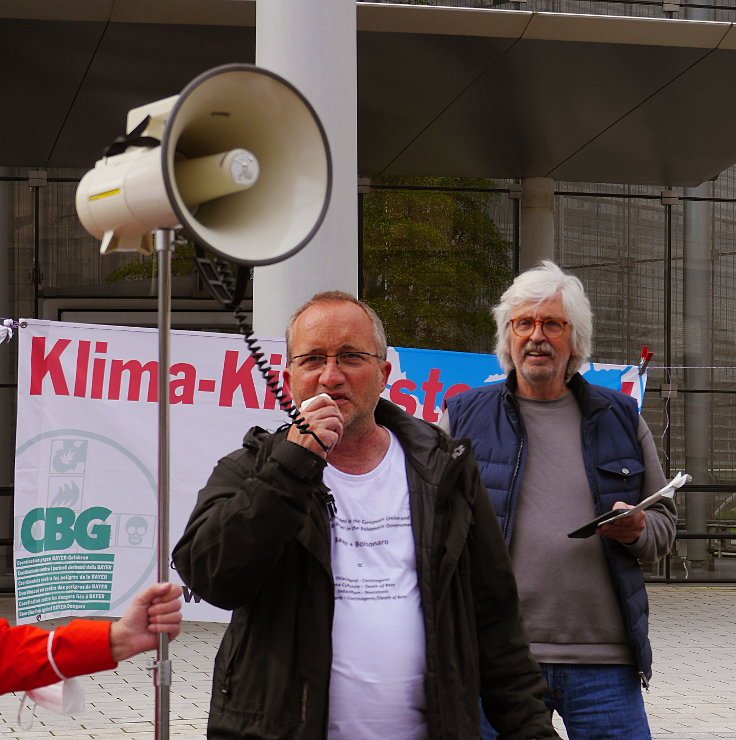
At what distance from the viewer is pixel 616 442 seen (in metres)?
3.89

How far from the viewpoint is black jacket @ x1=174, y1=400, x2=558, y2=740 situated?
2666 mm

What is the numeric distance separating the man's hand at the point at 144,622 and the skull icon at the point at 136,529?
5.21 m

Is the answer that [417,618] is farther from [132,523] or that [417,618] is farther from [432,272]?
[432,272]

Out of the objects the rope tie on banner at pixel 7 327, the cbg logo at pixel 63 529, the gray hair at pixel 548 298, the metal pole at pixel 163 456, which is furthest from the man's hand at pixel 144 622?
the cbg logo at pixel 63 529

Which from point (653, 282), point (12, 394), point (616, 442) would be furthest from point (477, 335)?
point (616, 442)

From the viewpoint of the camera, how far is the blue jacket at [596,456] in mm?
3768

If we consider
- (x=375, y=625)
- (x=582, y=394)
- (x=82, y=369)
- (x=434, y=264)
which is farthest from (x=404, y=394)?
(x=434, y=264)

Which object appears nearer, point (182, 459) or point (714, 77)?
point (182, 459)

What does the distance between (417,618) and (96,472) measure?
5019 millimetres

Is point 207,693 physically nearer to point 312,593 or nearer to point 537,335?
point 537,335

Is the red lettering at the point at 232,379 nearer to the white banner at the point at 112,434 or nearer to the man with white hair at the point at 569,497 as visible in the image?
the white banner at the point at 112,434

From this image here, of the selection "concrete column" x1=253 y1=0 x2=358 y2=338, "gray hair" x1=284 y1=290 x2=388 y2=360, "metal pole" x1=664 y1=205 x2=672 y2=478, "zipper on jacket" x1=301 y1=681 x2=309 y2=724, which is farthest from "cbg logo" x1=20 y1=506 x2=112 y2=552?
"metal pole" x1=664 y1=205 x2=672 y2=478

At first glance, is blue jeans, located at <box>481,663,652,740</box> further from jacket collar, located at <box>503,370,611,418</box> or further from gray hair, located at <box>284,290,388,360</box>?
gray hair, located at <box>284,290,388,360</box>

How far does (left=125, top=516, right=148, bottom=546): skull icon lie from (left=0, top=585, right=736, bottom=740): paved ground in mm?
963
